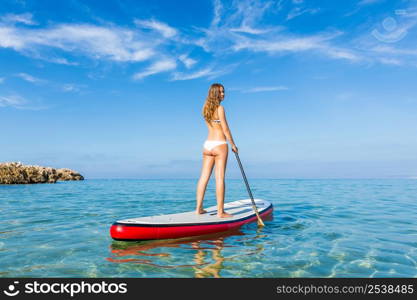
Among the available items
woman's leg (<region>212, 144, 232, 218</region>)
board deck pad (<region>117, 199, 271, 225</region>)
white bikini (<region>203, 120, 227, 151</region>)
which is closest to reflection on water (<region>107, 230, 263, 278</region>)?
board deck pad (<region>117, 199, 271, 225</region>)

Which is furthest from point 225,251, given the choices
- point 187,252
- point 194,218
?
point 194,218

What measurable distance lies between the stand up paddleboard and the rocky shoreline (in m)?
30.9

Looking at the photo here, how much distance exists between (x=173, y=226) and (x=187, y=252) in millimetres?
970

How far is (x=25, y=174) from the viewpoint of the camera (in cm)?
3359

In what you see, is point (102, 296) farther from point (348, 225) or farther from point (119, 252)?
point (348, 225)

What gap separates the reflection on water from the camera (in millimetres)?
5117

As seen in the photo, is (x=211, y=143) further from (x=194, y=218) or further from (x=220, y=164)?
(x=194, y=218)

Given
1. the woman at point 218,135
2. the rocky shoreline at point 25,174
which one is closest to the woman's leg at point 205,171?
the woman at point 218,135

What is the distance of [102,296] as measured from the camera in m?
3.94

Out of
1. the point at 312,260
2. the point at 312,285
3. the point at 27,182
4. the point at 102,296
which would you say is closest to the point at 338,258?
the point at 312,260

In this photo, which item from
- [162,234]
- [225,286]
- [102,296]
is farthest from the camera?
[162,234]

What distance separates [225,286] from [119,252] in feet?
8.68

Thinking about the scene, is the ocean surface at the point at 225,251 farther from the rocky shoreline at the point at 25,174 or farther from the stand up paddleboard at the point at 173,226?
the rocky shoreline at the point at 25,174

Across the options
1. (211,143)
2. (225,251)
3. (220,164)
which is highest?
(211,143)
